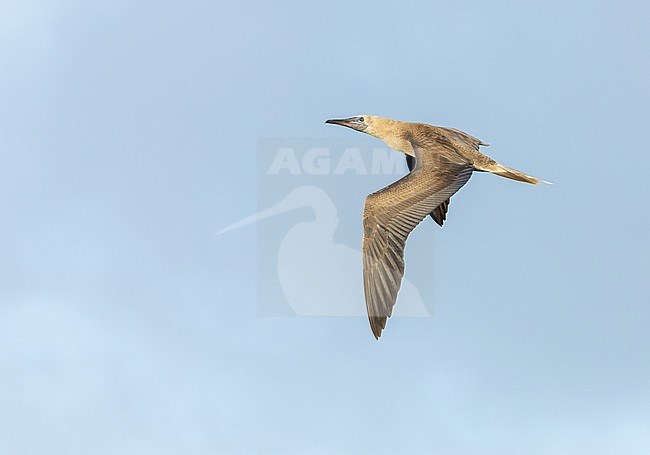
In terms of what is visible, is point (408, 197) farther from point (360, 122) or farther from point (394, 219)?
point (360, 122)

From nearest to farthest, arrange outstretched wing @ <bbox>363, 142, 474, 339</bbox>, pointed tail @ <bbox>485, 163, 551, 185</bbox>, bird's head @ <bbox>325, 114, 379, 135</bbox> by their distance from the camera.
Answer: outstretched wing @ <bbox>363, 142, 474, 339</bbox>
pointed tail @ <bbox>485, 163, 551, 185</bbox>
bird's head @ <bbox>325, 114, 379, 135</bbox>

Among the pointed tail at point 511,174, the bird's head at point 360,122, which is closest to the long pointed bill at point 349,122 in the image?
the bird's head at point 360,122

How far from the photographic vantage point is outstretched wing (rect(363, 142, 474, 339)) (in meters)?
18.9

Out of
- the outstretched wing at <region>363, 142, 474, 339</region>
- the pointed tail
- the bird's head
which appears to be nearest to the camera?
the outstretched wing at <region>363, 142, 474, 339</region>

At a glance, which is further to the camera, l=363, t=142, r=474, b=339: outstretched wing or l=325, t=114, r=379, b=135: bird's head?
l=325, t=114, r=379, b=135: bird's head

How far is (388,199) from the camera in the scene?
19656 millimetres

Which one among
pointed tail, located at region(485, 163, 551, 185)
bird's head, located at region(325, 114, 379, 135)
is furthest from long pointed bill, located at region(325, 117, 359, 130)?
pointed tail, located at region(485, 163, 551, 185)

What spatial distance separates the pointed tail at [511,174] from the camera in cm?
2133

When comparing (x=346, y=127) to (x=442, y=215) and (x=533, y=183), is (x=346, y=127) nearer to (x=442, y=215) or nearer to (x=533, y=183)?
(x=442, y=215)

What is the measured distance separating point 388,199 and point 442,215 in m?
3.36

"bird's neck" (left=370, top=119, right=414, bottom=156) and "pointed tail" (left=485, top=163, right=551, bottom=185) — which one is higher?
"bird's neck" (left=370, top=119, right=414, bottom=156)

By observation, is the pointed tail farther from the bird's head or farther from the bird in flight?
the bird's head

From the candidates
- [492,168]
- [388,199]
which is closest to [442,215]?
[492,168]

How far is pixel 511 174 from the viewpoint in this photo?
21.6 metres
